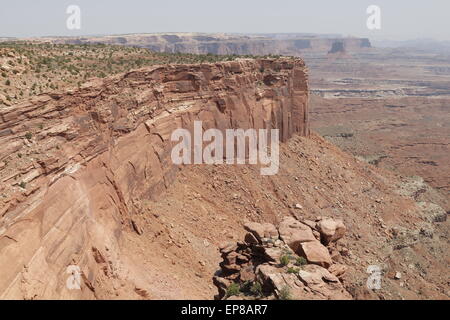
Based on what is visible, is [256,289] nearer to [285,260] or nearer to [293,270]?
[293,270]

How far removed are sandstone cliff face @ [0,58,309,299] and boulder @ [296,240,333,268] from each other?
9.89 m

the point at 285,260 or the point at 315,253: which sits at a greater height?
the point at 285,260

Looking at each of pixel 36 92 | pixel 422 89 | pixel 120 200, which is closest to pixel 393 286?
pixel 120 200

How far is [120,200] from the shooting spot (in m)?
28.4

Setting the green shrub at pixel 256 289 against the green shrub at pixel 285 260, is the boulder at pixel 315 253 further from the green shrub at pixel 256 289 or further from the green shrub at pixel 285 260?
the green shrub at pixel 256 289

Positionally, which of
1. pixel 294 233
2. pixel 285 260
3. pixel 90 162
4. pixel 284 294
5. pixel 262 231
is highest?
pixel 90 162

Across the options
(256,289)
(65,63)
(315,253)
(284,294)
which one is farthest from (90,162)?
(315,253)

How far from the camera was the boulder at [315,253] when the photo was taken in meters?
22.8

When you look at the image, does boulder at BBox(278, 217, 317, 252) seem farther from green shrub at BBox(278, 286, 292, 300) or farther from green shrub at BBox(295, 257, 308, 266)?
green shrub at BBox(278, 286, 292, 300)

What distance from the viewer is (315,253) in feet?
75.8

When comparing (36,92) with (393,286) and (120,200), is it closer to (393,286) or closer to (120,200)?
(120,200)

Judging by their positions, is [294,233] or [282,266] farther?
[294,233]

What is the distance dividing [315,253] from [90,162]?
13601 mm

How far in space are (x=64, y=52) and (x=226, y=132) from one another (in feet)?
50.4
